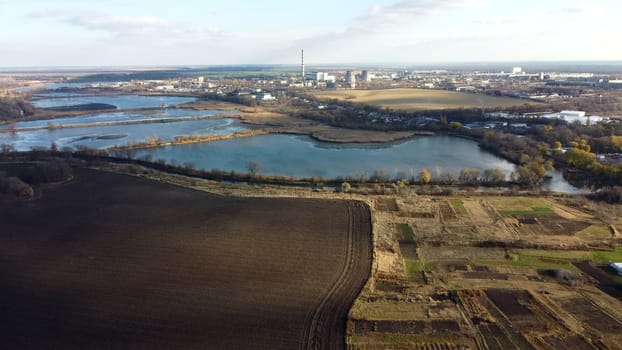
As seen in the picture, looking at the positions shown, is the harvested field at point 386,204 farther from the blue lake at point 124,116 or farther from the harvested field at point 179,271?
the blue lake at point 124,116

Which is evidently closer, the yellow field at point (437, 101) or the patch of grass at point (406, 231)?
the patch of grass at point (406, 231)

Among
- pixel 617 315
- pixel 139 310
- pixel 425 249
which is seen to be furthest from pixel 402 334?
pixel 139 310

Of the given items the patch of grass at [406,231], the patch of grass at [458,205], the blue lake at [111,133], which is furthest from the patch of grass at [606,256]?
the blue lake at [111,133]

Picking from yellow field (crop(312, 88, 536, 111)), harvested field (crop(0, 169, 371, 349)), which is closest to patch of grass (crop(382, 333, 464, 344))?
harvested field (crop(0, 169, 371, 349))

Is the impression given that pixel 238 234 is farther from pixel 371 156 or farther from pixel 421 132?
pixel 421 132

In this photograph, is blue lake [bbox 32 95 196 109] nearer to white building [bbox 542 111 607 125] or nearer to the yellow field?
the yellow field
